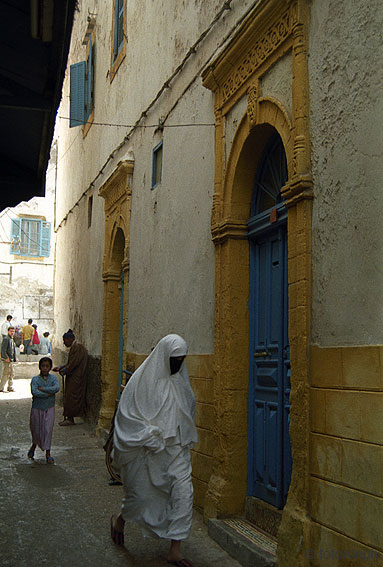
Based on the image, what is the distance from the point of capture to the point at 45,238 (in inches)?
1132

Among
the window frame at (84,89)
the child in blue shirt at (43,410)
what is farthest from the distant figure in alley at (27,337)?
the child in blue shirt at (43,410)

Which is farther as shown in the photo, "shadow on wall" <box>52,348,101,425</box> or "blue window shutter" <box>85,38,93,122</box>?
"blue window shutter" <box>85,38,93,122</box>

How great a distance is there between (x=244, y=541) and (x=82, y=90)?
10.1m

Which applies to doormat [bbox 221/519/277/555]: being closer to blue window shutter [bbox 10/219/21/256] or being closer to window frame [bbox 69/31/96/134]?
window frame [bbox 69/31/96/134]

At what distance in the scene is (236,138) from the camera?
17.9 ft

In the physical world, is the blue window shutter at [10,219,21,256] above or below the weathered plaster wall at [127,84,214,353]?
above

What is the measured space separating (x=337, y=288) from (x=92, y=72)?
31.8ft

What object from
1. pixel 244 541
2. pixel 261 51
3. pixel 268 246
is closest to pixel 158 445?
pixel 244 541

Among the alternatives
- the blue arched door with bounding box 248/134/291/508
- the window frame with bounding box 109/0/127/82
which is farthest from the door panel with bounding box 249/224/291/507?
the window frame with bounding box 109/0/127/82

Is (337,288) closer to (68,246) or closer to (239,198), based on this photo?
(239,198)

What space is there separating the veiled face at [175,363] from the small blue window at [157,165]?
3460mm

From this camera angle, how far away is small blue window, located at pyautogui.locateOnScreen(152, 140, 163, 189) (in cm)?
787

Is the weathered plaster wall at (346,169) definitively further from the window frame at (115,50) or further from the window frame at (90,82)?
the window frame at (90,82)

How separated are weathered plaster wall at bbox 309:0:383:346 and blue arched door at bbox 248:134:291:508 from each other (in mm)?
866
